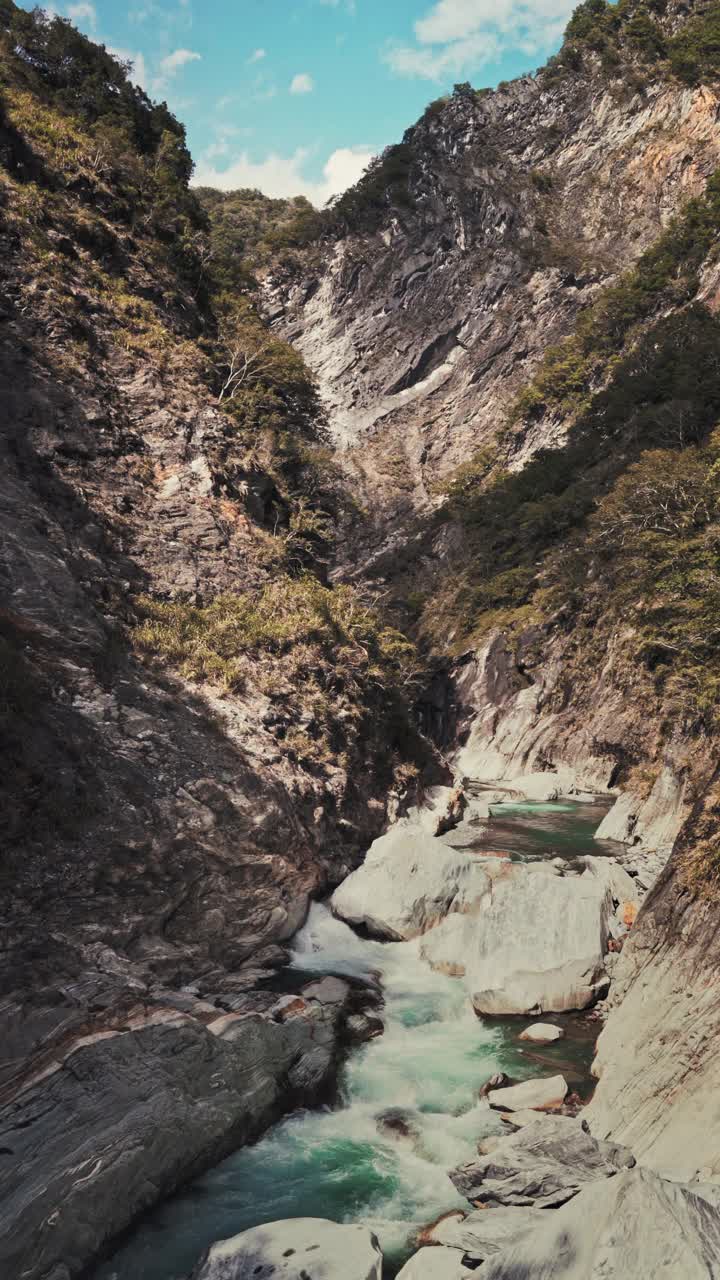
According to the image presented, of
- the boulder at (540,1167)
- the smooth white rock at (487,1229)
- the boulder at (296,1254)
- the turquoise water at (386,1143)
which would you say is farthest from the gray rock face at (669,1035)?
the boulder at (296,1254)

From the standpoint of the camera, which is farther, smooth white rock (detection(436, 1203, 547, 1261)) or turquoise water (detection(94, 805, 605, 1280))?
turquoise water (detection(94, 805, 605, 1280))

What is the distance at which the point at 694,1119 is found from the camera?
28.4ft

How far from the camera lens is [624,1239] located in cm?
639

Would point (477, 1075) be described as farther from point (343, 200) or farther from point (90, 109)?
point (343, 200)

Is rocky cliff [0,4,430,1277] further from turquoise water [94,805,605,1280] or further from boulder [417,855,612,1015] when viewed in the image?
boulder [417,855,612,1015]

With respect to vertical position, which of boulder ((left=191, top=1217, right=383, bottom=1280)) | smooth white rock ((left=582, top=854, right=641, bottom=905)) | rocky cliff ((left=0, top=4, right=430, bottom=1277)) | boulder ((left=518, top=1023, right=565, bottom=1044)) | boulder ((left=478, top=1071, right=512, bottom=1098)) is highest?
rocky cliff ((left=0, top=4, right=430, bottom=1277))

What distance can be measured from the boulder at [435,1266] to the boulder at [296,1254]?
344 mm

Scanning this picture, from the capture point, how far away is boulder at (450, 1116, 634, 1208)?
8.45 m

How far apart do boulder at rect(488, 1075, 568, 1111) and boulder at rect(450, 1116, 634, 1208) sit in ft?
3.84

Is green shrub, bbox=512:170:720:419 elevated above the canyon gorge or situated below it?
above

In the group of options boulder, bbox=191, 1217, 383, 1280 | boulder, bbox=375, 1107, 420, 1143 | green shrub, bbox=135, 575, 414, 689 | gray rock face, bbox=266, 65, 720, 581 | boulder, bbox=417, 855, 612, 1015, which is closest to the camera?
boulder, bbox=191, 1217, 383, 1280

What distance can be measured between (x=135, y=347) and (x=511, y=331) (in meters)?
70.1

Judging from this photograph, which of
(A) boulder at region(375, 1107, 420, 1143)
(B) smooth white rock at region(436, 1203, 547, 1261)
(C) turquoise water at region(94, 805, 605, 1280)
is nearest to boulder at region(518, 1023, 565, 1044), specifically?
(C) turquoise water at region(94, 805, 605, 1280)

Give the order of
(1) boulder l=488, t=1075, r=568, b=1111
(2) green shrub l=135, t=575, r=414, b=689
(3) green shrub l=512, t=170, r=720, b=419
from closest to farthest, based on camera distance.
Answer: (1) boulder l=488, t=1075, r=568, b=1111 < (2) green shrub l=135, t=575, r=414, b=689 < (3) green shrub l=512, t=170, r=720, b=419
